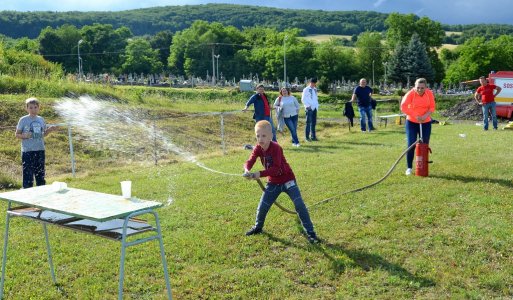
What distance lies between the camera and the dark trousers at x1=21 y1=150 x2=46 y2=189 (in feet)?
36.3

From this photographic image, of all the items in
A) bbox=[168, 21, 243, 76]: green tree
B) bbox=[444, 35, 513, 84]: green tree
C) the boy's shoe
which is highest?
bbox=[168, 21, 243, 76]: green tree

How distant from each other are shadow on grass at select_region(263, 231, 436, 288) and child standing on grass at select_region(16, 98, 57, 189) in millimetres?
5869

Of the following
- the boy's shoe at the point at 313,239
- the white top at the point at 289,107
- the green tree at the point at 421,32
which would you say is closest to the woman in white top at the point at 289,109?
the white top at the point at 289,107

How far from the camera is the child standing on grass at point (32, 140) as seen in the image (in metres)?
10.8

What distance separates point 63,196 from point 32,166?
18.7ft

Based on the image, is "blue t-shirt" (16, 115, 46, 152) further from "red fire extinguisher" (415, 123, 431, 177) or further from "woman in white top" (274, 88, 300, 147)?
"woman in white top" (274, 88, 300, 147)

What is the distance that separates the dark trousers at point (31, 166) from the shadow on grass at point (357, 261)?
19.6 ft

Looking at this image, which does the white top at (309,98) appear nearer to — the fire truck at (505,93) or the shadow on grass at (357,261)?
the shadow on grass at (357,261)

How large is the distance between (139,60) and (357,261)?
4903 inches

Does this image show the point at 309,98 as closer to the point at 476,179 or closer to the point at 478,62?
the point at 476,179

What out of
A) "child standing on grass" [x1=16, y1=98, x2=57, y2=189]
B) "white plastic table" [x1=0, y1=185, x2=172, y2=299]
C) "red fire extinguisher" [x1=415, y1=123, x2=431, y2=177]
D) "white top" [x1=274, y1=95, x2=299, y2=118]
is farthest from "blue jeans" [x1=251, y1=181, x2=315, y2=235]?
"white top" [x1=274, y1=95, x2=299, y2=118]

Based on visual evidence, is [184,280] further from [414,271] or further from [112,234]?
[414,271]

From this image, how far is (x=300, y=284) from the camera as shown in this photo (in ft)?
20.7

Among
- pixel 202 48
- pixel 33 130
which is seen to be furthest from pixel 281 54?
pixel 33 130
